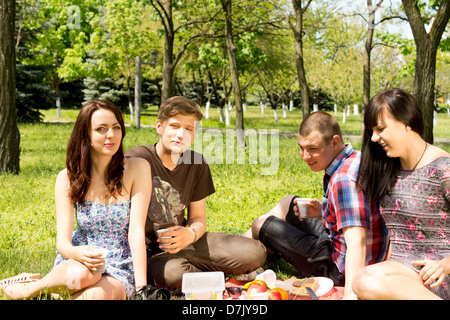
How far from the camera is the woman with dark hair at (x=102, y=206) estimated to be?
325 centimetres

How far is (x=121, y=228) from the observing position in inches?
134

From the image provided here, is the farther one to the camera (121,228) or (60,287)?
(121,228)

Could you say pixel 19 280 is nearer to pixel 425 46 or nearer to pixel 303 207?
pixel 303 207

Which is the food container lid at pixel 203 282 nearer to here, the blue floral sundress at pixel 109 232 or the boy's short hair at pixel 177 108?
the blue floral sundress at pixel 109 232

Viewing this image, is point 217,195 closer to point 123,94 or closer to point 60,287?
point 60,287

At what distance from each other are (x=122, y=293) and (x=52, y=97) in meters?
23.0

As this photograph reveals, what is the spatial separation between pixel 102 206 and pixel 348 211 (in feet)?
5.42

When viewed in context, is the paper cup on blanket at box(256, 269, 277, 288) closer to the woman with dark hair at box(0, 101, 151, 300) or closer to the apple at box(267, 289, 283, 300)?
the apple at box(267, 289, 283, 300)

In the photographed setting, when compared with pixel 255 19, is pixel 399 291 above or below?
below

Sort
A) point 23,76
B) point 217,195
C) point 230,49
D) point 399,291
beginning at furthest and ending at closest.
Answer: point 23,76 < point 230,49 < point 217,195 < point 399,291

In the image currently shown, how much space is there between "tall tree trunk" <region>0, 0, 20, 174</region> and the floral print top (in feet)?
27.1

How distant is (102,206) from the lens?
11.1 feet

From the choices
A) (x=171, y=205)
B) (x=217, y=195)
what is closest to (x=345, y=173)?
(x=171, y=205)

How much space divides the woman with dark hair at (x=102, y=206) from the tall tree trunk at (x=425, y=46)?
8559 mm
